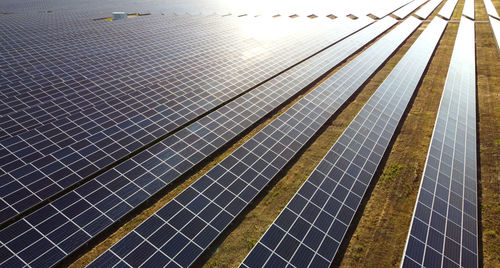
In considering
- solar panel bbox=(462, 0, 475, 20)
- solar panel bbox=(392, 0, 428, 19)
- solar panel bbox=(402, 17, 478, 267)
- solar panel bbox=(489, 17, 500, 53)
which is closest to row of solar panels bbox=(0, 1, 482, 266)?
solar panel bbox=(402, 17, 478, 267)

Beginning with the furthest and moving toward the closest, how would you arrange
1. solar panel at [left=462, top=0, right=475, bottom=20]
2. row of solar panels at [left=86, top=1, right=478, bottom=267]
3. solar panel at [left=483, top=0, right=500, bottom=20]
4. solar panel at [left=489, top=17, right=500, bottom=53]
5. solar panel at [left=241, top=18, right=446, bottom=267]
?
solar panel at [left=483, top=0, right=500, bottom=20] < solar panel at [left=462, top=0, right=475, bottom=20] < solar panel at [left=489, top=17, right=500, bottom=53] < solar panel at [left=241, top=18, right=446, bottom=267] < row of solar panels at [left=86, top=1, right=478, bottom=267]

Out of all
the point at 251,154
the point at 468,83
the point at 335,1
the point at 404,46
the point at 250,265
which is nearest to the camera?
the point at 250,265

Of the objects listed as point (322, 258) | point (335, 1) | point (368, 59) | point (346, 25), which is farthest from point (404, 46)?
point (335, 1)

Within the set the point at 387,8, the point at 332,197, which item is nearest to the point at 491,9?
the point at 387,8

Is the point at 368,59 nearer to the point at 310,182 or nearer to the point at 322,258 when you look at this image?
the point at 310,182

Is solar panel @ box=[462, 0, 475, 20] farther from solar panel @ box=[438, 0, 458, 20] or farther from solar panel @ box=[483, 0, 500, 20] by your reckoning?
solar panel @ box=[483, 0, 500, 20]

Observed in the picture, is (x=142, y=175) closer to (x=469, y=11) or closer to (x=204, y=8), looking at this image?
(x=204, y=8)
